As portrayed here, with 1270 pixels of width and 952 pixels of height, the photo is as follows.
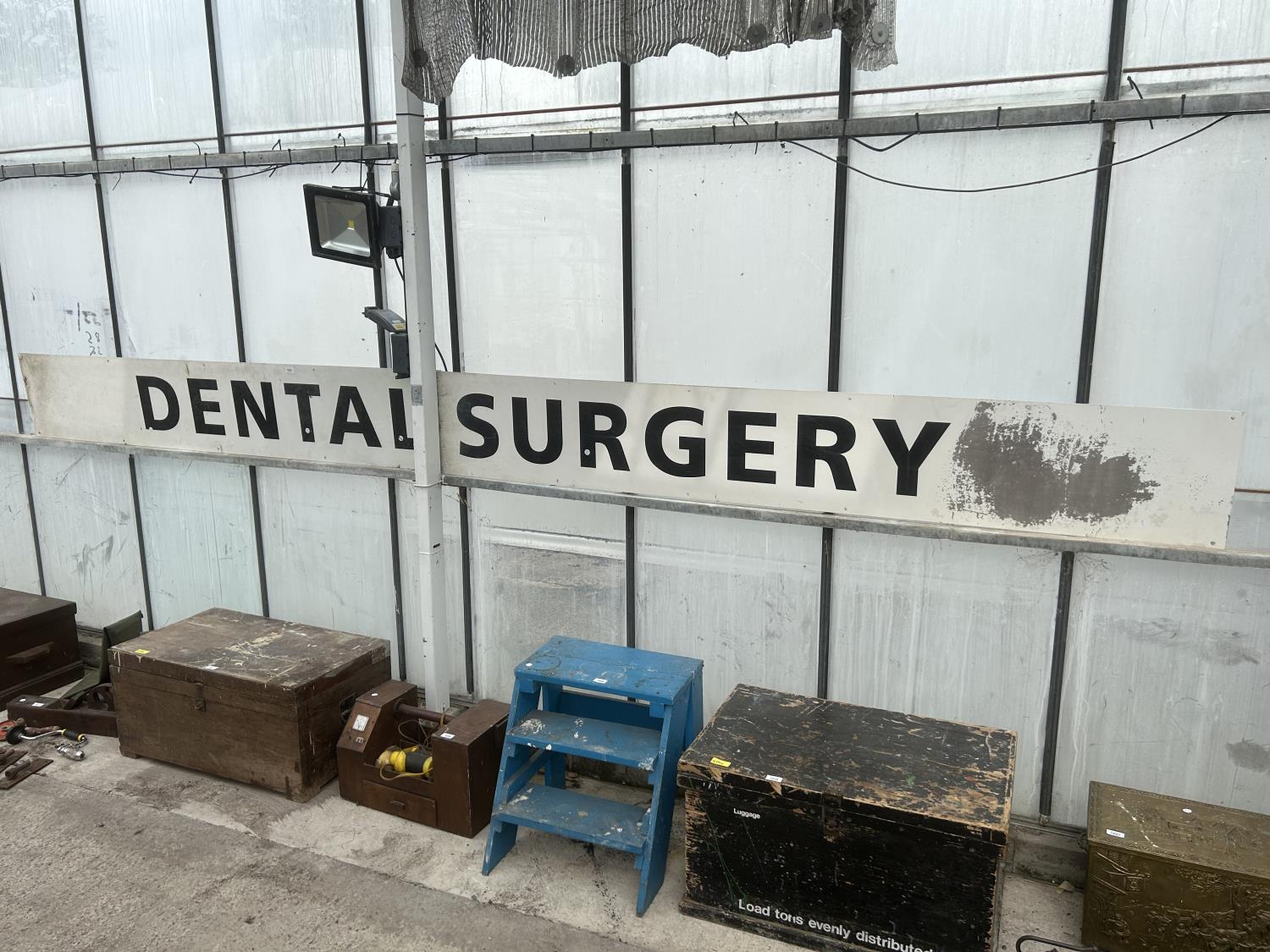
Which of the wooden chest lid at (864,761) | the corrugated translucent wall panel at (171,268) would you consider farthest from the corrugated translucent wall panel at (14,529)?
the wooden chest lid at (864,761)

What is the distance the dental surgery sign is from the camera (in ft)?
13.1

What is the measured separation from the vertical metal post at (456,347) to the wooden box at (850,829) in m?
2.03

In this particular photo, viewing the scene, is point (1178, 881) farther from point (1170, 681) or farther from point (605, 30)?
point (605, 30)

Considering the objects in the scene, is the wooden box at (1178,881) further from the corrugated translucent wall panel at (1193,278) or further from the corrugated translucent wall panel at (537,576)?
the corrugated translucent wall panel at (537,576)

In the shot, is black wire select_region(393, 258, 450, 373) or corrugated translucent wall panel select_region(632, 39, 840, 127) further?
black wire select_region(393, 258, 450, 373)

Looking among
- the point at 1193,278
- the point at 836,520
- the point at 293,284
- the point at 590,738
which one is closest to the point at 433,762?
the point at 590,738

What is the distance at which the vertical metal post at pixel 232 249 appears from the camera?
18.2 ft

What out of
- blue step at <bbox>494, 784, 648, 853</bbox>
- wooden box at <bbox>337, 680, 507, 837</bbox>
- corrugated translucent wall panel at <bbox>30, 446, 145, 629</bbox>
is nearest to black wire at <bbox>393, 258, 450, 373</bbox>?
wooden box at <bbox>337, 680, 507, 837</bbox>

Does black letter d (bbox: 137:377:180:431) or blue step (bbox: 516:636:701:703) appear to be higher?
black letter d (bbox: 137:377:180:431)

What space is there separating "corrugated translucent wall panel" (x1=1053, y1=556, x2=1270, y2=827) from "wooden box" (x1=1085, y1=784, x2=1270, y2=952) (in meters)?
0.27

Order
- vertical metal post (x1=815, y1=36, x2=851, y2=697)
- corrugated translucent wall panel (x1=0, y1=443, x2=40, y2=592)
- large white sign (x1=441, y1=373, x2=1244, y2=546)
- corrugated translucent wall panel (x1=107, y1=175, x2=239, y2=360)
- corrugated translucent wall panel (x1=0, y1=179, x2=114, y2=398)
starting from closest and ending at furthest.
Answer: large white sign (x1=441, y1=373, x2=1244, y2=546) → vertical metal post (x1=815, y1=36, x2=851, y2=697) → corrugated translucent wall panel (x1=107, y1=175, x2=239, y2=360) → corrugated translucent wall panel (x1=0, y1=179, x2=114, y2=398) → corrugated translucent wall panel (x1=0, y1=443, x2=40, y2=592)

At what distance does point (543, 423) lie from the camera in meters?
5.11

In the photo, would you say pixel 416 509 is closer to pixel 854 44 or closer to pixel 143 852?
pixel 143 852

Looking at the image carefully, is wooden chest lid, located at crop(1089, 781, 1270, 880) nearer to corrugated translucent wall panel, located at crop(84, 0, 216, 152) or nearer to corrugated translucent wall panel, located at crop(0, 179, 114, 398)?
corrugated translucent wall panel, located at crop(84, 0, 216, 152)
